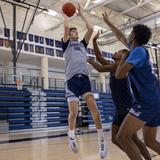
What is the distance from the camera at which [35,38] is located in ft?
56.3

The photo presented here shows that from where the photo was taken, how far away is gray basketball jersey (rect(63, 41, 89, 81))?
4.31 m

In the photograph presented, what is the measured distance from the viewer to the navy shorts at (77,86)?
4.27 metres

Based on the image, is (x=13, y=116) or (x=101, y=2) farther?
(x=101, y=2)

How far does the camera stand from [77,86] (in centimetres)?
429

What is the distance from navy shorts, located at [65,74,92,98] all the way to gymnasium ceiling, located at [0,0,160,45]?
38.8 ft

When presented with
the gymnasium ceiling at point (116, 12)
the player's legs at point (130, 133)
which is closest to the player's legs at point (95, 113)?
the player's legs at point (130, 133)

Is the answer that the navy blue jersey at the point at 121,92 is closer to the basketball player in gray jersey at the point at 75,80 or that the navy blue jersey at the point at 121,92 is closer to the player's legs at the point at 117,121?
the player's legs at the point at 117,121

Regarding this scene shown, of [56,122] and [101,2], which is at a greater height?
[101,2]

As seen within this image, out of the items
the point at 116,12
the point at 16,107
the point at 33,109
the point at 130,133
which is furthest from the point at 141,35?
the point at 116,12

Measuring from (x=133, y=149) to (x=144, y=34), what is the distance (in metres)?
1.11

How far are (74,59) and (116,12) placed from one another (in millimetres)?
14875

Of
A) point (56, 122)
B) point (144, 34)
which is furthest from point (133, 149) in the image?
point (56, 122)

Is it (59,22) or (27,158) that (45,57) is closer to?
(59,22)

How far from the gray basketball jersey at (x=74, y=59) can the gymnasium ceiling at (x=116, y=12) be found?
1158 cm
